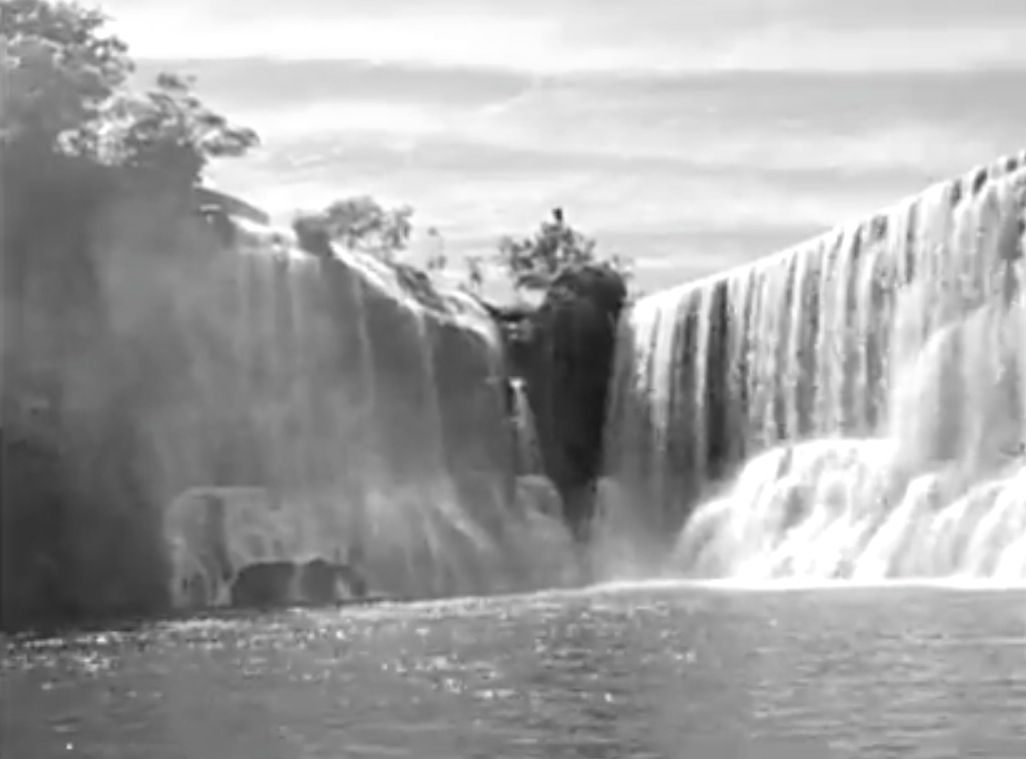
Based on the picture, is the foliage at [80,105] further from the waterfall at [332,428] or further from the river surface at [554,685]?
the river surface at [554,685]

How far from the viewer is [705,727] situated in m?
18.4

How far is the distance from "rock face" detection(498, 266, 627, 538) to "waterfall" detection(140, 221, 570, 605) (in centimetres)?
113

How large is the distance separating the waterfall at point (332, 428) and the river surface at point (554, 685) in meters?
9.95

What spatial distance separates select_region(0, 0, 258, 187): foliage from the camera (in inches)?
1674

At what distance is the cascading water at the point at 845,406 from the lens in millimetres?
39375

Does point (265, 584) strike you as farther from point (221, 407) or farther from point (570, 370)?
point (570, 370)

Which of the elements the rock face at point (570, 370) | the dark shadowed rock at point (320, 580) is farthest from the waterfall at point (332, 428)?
the rock face at point (570, 370)

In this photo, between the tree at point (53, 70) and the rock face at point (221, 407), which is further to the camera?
the tree at point (53, 70)

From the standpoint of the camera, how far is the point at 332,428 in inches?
1759

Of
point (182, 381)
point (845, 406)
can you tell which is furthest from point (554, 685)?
A: point (845, 406)

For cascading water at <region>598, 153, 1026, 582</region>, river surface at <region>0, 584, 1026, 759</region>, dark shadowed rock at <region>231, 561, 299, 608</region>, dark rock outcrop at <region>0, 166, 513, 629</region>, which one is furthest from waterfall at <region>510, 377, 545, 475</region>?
river surface at <region>0, 584, 1026, 759</region>

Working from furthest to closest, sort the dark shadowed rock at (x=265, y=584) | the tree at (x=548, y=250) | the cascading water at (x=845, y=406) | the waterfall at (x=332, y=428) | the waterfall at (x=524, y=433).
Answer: the tree at (x=548, y=250) → the waterfall at (x=524, y=433) → the waterfall at (x=332, y=428) → the dark shadowed rock at (x=265, y=584) → the cascading water at (x=845, y=406)

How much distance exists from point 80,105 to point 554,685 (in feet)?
83.0

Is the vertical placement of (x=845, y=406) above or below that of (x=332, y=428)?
below
